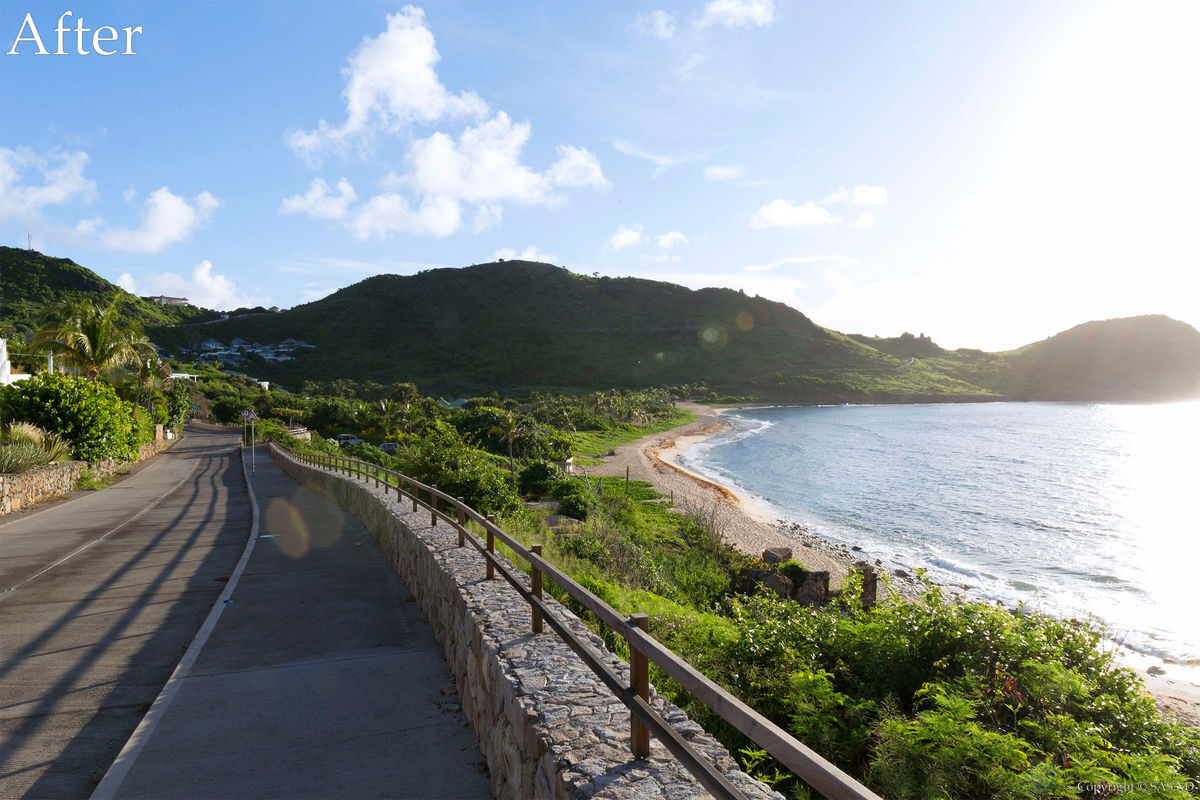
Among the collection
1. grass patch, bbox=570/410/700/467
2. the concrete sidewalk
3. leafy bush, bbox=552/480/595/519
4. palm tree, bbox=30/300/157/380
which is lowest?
grass patch, bbox=570/410/700/467

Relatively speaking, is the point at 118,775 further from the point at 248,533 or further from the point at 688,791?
the point at 248,533

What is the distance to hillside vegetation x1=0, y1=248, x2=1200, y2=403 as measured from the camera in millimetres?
123188

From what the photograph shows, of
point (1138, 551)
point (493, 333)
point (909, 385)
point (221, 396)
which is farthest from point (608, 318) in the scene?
point (1138, 551)

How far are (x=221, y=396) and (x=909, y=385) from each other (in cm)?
15536

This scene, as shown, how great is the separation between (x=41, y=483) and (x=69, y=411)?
553 centimetres

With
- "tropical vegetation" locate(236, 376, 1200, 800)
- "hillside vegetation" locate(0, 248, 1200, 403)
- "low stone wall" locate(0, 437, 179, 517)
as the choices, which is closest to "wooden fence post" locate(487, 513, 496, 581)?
"tropical vegetation" locate(236, 376, 1200, 800)

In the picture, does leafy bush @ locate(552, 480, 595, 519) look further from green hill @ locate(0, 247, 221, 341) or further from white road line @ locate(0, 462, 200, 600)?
green hill @ locate(0, 247, 221, 341)

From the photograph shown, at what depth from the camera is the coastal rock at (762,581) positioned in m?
18.3

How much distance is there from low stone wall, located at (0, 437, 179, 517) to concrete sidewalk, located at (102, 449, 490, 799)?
13049 millimetres

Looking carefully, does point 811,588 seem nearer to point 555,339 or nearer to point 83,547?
point 83,547

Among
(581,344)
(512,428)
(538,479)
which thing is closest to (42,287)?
(581,344)

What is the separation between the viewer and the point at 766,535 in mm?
31844

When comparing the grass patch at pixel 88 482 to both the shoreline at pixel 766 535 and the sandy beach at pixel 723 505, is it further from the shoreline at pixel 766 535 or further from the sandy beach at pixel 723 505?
the sandy beach at pixel 723 505

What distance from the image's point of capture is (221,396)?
82312mm
